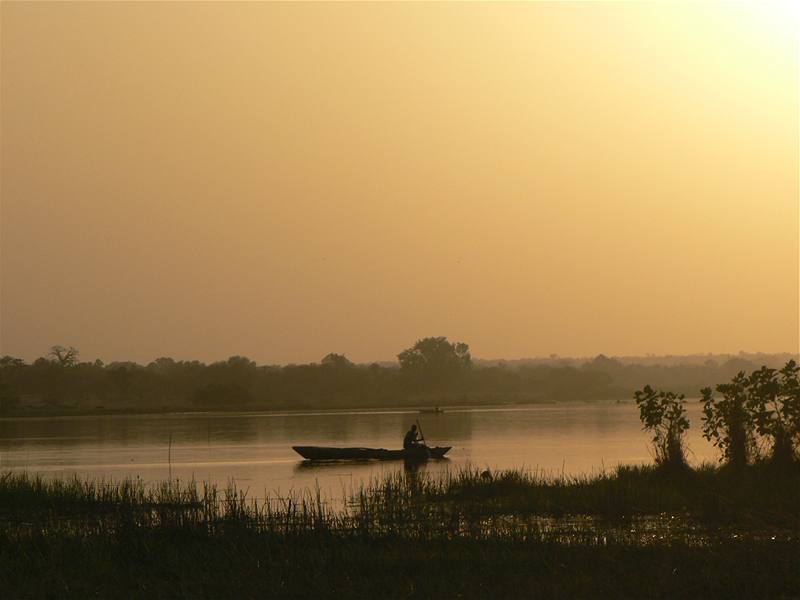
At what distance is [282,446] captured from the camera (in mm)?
48344

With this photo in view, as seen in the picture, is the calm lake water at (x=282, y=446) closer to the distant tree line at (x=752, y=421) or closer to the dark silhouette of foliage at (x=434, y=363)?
the distant tree line at (x=752, y=421)

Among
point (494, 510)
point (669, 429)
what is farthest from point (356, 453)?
point (494, 510)

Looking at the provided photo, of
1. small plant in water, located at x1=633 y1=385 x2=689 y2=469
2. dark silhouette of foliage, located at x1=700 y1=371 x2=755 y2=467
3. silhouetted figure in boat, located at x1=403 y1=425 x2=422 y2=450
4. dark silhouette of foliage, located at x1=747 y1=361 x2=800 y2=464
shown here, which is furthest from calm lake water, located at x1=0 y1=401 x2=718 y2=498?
dark silhouette of foliage, located at x1=747 y1=361 x2=800 y2=464

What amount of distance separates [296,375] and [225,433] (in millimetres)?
69662

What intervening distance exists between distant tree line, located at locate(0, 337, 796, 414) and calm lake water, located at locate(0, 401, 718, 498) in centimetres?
2038

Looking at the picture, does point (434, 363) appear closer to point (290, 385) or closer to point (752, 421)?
point (290, 385)

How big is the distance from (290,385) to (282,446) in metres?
76.9

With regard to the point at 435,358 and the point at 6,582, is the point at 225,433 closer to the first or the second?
the point at 6,582

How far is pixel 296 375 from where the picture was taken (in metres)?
129

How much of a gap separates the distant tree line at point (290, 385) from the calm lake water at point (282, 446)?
66.9ft

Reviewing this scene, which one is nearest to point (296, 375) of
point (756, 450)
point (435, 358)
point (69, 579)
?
point (435, 358)

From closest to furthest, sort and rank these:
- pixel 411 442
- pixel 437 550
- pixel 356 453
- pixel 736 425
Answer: pixel 437 550 → pixel 736 425 → pixel 356 453 → pixel 411 442

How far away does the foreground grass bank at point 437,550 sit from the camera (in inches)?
456

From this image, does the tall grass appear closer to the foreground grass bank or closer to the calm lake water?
the foreground grass bank
